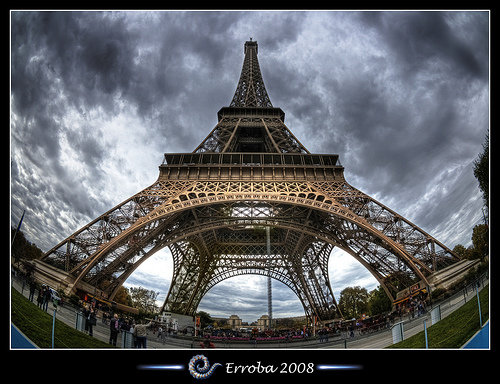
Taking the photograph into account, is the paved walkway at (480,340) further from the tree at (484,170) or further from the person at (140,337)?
the person at (140,337)

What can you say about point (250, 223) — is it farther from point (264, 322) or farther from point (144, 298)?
point (264, 322)

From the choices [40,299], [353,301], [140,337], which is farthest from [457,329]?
[353,301]

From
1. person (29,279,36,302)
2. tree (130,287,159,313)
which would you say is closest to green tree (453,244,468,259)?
person (29,279,36,302)
